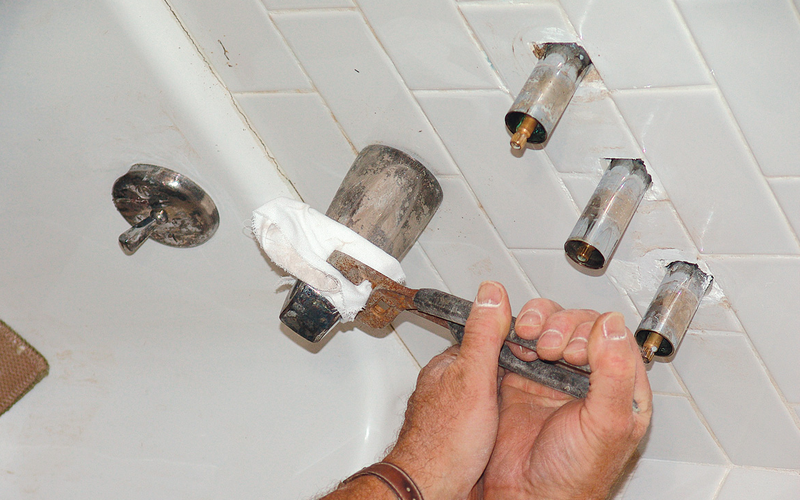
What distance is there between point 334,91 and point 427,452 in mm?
414

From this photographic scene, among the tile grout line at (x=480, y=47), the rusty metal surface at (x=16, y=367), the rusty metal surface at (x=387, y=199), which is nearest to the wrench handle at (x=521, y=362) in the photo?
the rusty metal surface at (x=387, y=199)

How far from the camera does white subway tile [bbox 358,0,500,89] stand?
0.61 m

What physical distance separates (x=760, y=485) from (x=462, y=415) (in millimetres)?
412

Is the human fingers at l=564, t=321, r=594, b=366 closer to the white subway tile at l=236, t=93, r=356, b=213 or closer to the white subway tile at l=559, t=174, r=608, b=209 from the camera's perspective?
the white subway tile at l=559, t=174, r=608, b=209

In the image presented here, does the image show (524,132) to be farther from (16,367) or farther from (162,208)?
(16,367)

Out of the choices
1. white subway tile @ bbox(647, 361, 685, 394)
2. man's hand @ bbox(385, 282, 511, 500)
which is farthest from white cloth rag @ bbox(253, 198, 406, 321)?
white subway tile @ bbox(647, 361, 685, 394)

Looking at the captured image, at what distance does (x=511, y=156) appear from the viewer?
0.67 metres

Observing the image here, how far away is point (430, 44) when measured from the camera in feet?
2.08

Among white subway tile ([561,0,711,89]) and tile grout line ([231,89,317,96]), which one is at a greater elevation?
white subway tile ([561,0,711,89])

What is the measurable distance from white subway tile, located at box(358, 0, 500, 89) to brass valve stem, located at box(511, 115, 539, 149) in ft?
0.31

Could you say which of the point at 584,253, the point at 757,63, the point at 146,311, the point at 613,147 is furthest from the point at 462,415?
the point at 146,311

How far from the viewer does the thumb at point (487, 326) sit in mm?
573

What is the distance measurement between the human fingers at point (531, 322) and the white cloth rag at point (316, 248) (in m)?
0.15

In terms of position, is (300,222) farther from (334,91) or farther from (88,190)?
(88,190)
